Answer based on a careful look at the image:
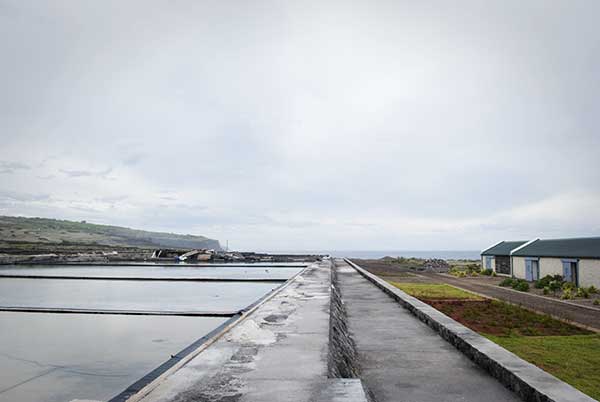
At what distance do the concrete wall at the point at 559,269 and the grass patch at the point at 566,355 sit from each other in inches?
550

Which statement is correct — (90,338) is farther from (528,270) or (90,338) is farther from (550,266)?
(528,270)

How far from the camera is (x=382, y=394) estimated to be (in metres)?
4.64

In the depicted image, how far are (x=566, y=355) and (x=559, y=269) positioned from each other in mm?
→ 19410

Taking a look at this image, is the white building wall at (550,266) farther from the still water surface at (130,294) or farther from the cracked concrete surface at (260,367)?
the cracked concrete surface at (260,367)

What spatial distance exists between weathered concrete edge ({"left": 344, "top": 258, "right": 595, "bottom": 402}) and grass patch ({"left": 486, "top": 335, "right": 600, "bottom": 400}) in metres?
1.60

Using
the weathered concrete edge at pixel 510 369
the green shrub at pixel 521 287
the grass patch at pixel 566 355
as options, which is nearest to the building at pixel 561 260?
the green shrub at pixel 521 287

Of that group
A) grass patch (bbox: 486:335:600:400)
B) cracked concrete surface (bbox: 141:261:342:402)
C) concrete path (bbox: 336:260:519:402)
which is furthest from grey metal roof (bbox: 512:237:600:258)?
cracked concrete surface (bbox: 141:261:342:402)

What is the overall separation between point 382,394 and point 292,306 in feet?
14.0

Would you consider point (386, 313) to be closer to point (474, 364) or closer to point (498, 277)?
point (474, 364)

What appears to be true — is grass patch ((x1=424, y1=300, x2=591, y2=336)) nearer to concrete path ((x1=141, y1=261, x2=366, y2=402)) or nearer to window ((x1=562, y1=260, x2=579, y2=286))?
concrete path ((x1=141, y1=261, x2=366, y2=402))

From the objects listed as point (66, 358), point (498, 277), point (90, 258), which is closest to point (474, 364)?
point (66, 358)

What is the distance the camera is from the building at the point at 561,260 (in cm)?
2166

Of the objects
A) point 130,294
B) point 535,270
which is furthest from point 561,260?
point 130,294

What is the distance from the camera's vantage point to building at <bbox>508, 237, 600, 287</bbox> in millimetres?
21656
